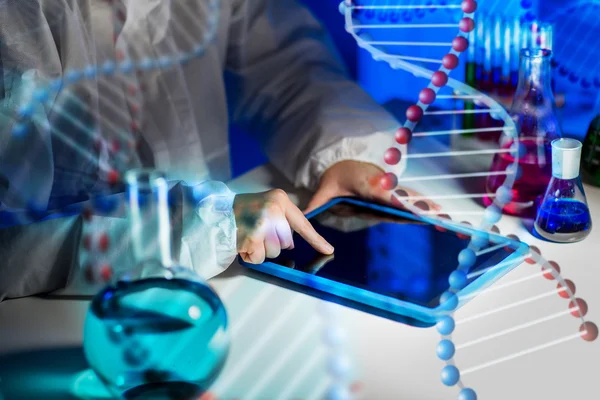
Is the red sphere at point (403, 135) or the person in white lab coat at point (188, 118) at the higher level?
the person in white lab coat at point (188, 118)

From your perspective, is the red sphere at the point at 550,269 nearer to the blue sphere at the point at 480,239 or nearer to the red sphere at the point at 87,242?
the blue sphere at the point at 480,239

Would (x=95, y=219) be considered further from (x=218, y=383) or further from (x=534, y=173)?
(x=534, y=173)

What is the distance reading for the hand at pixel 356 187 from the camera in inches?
37.2

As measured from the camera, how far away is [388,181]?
97 centimetres

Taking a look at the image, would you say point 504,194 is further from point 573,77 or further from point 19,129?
point 19,129

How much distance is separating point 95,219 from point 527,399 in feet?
1.58

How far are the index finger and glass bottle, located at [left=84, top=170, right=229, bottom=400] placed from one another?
24 cm

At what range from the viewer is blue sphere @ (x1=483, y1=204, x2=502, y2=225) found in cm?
91

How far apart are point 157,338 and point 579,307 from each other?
0.42 m

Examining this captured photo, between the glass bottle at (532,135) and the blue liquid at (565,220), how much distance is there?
6 centimetres

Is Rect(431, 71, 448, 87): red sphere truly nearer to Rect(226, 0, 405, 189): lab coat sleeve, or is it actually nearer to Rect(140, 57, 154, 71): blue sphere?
Rect(226, 0, 405, 189): lab coat sleeve

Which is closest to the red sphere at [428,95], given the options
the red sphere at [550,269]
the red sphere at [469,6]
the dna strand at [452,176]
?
the dna strand at [452,176]

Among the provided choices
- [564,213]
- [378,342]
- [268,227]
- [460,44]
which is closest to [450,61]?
[460,44]

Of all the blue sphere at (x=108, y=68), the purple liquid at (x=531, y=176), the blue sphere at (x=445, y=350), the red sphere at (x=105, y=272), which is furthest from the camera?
the blue sphere at (x=108, y=68)
